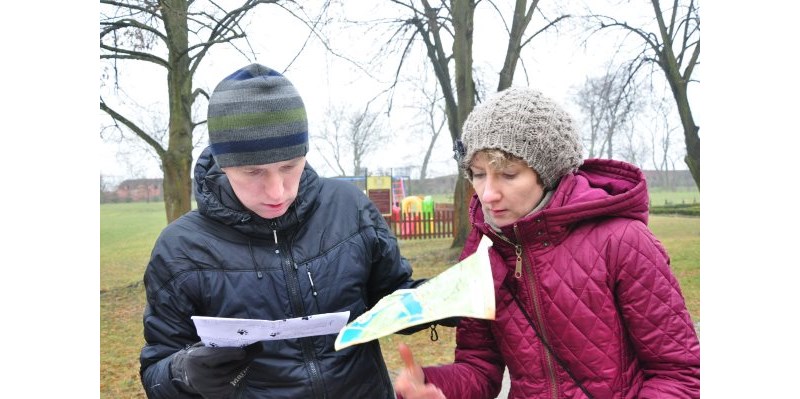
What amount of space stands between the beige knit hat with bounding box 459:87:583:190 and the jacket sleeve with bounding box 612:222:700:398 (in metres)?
0.24

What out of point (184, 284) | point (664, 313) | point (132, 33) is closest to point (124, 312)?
point (132, 33)

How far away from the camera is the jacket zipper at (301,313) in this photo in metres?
1.50

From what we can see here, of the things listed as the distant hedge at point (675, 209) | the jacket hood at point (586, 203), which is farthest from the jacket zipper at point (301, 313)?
the distant hedge at point (675, 209)

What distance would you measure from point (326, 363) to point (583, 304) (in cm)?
65

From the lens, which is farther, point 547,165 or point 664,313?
point 547,165

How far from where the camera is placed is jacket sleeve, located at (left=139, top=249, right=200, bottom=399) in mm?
1474

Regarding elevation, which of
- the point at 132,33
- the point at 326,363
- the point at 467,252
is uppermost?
the point at 132,33

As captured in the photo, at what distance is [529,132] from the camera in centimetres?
144

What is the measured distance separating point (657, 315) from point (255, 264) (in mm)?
967

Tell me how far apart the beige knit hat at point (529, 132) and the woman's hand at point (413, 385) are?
528 mm

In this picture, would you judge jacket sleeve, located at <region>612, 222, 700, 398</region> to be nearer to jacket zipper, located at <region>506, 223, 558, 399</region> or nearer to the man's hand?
jacket zipper, located at <region>506, 223, 558, 399</region>

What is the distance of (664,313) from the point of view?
4.42 ft

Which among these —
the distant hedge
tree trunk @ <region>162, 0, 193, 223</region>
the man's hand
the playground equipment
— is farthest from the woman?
the playground equipment

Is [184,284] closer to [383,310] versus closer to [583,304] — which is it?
[383,310]
